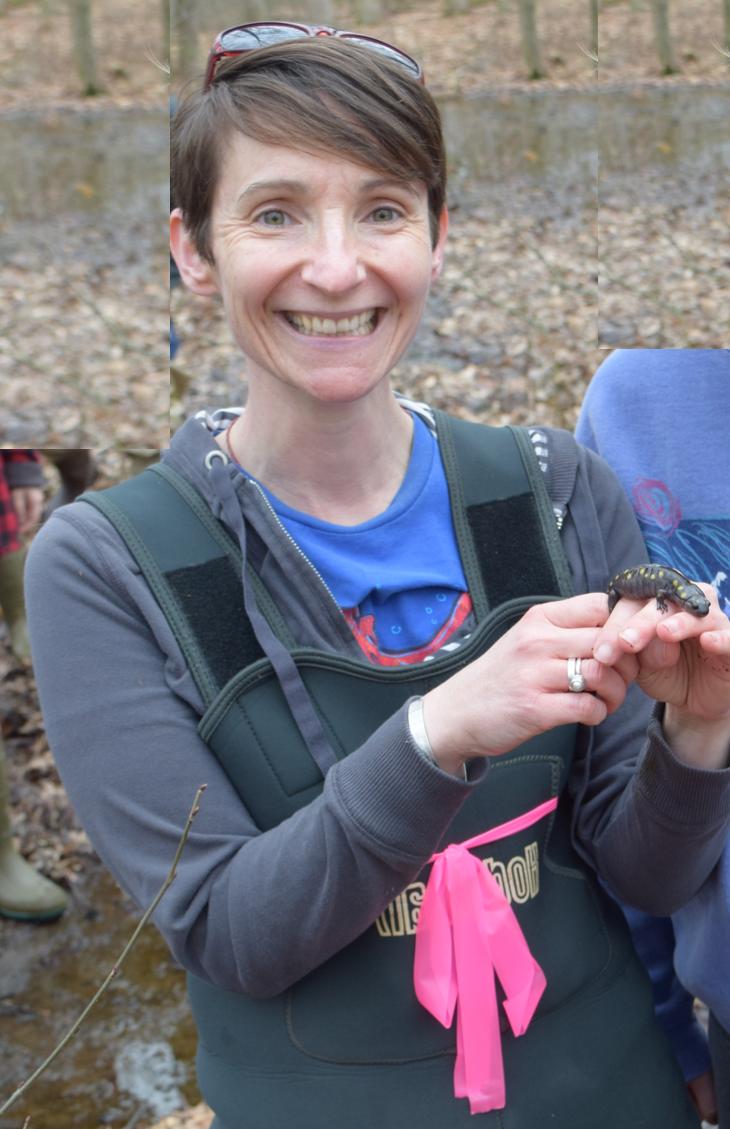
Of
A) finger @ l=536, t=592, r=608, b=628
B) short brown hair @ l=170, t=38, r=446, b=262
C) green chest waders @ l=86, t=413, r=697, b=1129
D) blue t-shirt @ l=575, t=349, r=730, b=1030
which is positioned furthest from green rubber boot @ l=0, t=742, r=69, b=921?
finger @ l=536, t=592, r=608, b=628

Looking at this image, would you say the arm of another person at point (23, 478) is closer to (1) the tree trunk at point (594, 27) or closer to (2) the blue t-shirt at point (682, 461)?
(1) the tree trunk at point (594, 27)

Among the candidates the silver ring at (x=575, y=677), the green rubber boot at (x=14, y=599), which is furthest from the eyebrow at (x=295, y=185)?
the green rubber boot at (x=14, y=599)

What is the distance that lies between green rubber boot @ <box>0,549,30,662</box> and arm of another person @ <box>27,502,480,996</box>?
3.76 m

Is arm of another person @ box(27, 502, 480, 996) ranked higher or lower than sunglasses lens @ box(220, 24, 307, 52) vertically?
lower

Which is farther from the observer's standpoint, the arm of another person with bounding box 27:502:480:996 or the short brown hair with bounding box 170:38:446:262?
the short brown hair with bounding box 170:38:446:262

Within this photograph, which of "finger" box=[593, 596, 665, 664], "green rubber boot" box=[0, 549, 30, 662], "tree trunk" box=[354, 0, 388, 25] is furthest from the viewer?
"green rubber boot" box=[0, 549, 30, 662]

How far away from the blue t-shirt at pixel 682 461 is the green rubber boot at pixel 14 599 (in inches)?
149

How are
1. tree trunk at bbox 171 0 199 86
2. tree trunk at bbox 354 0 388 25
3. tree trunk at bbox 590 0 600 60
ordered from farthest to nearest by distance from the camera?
tree trunk at bbox 354 0 388 25 < tree trunk at bbox 590 0 600 60 < tree trunk at bbox 171 0 199 86

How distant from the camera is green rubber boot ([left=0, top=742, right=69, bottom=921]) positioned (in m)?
4.54

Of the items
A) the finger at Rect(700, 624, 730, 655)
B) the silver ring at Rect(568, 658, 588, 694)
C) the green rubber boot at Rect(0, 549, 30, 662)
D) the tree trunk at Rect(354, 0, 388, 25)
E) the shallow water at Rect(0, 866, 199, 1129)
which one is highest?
the tree trunk at Rect(354, 0, 388, 25)

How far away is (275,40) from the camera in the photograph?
1760 mm

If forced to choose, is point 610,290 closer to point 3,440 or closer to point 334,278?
point 334,278

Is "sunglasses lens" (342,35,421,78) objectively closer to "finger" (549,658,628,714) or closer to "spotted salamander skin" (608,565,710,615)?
"spotted salamander skin" (608,565,710,615)

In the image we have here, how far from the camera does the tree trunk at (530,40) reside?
247 centimetres
